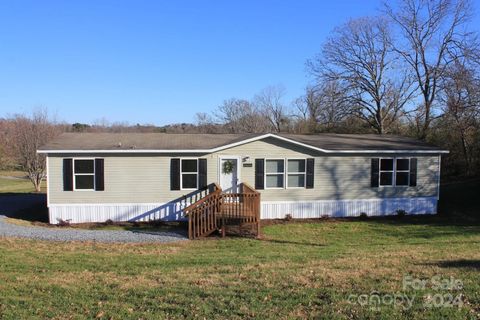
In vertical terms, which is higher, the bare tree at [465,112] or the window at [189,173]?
the bare tree at [465,112]

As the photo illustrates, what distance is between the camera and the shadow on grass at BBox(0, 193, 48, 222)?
17.2 metres

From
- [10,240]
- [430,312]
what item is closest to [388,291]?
[430,312]

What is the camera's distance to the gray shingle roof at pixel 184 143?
16438mm

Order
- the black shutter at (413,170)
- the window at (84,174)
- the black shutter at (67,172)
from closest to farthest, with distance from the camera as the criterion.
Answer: the black shutter at (67,172) → the window at (84,174) → the black shutter at (413,170)

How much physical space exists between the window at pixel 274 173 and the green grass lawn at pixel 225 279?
4.93 meters

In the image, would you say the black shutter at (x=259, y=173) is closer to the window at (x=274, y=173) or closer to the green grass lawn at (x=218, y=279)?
the window at (x=274, y=173)

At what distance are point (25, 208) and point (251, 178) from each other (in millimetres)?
10190

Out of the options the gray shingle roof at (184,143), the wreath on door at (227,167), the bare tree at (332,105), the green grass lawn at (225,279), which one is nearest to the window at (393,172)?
the gray shingle roof at (184,143)

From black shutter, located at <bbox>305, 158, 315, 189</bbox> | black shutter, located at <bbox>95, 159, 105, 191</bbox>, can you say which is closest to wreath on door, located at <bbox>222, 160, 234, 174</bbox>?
black shutter, located at <bbox>305, 158, 315, 189</bbox>

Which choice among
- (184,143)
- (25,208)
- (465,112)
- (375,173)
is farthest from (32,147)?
(465,112)

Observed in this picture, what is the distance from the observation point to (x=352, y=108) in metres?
36.9

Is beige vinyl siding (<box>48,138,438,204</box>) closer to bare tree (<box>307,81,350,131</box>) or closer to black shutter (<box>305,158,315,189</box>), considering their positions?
black shutter (<box>305,158,315,189</box>)

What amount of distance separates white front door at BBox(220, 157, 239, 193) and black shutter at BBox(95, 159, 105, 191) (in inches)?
176

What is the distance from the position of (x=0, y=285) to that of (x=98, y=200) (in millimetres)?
9781
